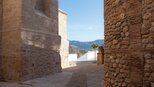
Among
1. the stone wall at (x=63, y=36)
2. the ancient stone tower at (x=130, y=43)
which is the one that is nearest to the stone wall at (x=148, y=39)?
the ancient stone tower at (x=130, y=43)

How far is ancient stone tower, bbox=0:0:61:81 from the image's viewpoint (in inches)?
449

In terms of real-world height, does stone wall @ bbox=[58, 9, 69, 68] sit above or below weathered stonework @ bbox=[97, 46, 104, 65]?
above

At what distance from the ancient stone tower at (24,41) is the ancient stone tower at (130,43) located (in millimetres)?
6615

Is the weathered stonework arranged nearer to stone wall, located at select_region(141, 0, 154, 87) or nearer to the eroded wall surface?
the eroded wall surface

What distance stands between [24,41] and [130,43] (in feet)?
25.6

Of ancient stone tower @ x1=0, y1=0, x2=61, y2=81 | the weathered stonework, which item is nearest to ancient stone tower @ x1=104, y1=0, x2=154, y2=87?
ancient stone tower @ x1=0, y1=0, x2=61, y2=81

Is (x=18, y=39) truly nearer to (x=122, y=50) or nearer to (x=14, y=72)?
(x=14, y=72)

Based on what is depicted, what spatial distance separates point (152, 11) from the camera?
12.6 ft

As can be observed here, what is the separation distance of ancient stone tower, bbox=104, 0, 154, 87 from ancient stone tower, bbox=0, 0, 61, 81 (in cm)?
661

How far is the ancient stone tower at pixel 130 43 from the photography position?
158 inches

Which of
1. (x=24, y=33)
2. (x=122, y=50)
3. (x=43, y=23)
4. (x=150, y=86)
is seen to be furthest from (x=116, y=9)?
(x=43, y=23)

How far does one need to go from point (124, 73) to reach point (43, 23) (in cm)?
906

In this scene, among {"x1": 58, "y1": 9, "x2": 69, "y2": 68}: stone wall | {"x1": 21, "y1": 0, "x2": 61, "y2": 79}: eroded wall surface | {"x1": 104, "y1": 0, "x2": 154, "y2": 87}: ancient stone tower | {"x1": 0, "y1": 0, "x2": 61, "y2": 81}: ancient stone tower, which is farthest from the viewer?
{"x1": 58, "y1": 9, "x2": 69, "y2": 68}: stone wall

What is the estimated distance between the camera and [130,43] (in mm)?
4613
